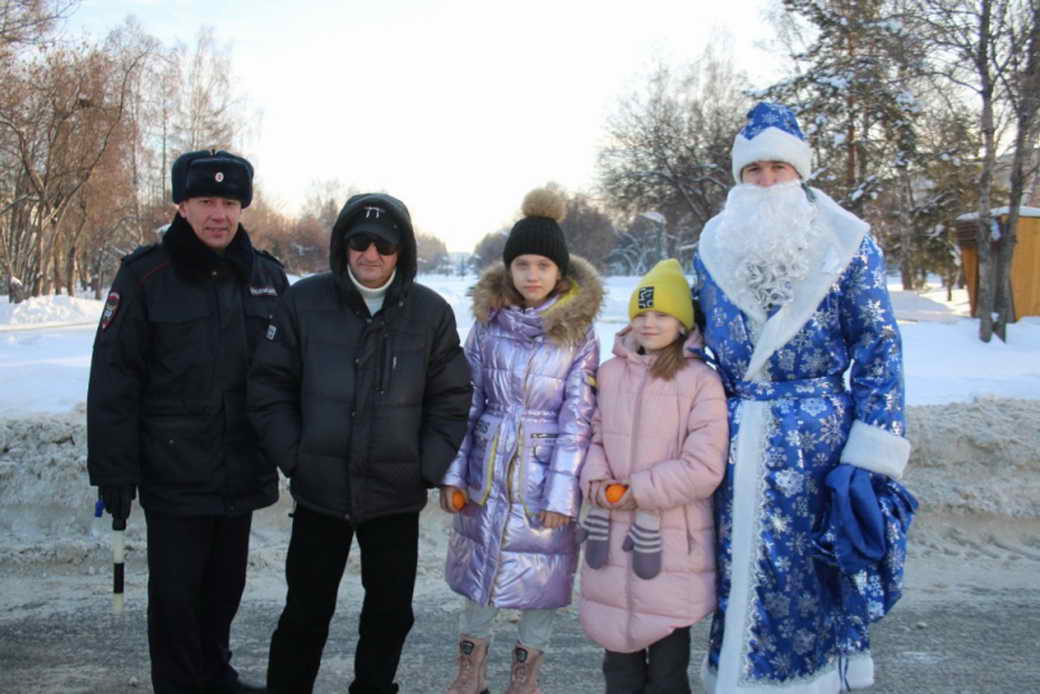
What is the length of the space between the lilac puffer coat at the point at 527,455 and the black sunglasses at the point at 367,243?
1.94 ft

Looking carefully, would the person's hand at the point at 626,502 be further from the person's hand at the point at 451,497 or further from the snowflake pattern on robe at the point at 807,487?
the person's hand at the point at 451,497

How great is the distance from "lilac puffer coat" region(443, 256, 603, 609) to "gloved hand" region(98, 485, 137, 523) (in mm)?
1147

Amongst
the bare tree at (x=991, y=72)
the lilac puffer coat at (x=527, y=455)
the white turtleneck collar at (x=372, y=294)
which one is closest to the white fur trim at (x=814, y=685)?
the lilac puffer coat at (x=527, y=455)

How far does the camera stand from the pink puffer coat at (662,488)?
2732 mm

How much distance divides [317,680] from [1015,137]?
1408 centimetres

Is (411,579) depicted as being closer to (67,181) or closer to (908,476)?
(908,476)

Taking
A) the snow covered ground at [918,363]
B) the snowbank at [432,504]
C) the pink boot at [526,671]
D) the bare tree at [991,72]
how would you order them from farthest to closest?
the bare tree at [991,72] < the snow covered ground at [918,363] < the snowbank at [432,504] < the pink boot at [526,671]

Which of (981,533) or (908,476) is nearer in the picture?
(981,533)

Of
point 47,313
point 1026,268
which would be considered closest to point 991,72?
point 1026,268

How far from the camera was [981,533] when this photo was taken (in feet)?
17.4

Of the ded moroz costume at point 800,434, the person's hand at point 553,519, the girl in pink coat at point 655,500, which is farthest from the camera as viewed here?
the person's hand at point 553,519

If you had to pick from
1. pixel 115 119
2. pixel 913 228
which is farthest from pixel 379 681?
pixel 913 228

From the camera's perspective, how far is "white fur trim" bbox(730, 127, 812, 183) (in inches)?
109

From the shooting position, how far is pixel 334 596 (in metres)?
3.00
